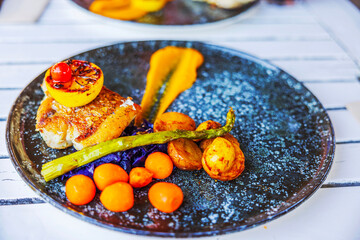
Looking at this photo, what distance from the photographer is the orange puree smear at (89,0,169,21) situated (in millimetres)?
3654

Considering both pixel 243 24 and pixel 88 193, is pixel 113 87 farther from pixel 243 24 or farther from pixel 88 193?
pixel 243 24

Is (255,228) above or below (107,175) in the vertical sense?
below

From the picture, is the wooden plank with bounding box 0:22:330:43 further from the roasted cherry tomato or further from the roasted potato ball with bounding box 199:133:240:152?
the roasted potato ball with bounding box 199:133:240:152

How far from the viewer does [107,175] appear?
1.80 m

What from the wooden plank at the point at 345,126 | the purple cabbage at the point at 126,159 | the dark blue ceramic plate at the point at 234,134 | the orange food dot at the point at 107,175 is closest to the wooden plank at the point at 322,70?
the dark blue ceramic plate at the point at 234,134

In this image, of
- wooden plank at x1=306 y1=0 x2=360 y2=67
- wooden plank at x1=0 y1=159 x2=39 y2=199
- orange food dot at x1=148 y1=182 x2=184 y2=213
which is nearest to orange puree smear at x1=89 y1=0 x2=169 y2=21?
wooden plank at x1=306 y1=0 x2=360 y2=67

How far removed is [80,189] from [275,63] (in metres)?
2.29

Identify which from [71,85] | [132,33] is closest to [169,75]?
[132,33]

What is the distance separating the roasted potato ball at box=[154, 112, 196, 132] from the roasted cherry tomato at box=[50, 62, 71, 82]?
61cm

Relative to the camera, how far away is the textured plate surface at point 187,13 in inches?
140

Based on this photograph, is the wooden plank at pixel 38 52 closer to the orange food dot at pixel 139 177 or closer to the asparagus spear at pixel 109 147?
the asparagus spear at pixel 109 147

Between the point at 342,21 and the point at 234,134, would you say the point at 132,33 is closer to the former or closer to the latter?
the point at 234,134

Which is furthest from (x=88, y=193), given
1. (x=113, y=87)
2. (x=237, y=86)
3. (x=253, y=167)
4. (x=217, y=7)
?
(x=217, y=7)

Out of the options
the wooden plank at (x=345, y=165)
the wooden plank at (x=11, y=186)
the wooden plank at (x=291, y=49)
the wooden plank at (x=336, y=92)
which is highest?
the wooden plank at (x=291, y=49)
